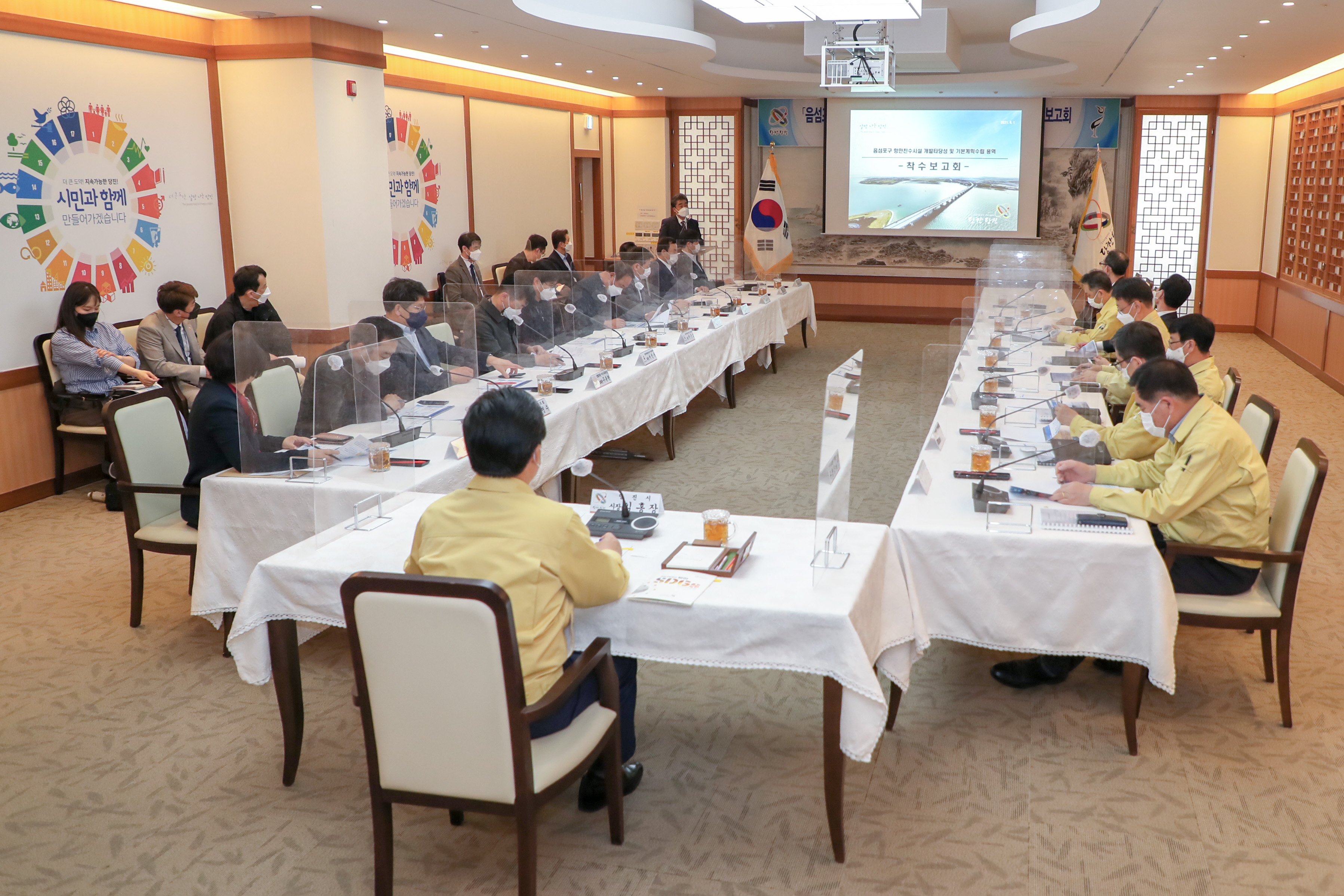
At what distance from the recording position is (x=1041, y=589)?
3.09 m

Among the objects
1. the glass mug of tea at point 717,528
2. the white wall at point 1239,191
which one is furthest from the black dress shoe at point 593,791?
the white wall at point 1239,191

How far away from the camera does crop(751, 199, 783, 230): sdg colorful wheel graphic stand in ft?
42.1

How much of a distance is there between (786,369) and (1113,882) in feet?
24.6

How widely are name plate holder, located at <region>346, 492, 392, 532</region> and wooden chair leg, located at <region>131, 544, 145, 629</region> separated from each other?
1.30 meters

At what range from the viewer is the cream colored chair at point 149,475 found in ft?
13.0

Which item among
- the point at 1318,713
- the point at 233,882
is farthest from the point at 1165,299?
the point at 233,882

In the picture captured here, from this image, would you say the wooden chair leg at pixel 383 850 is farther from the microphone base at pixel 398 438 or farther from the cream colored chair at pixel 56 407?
the cream colored chair at pixel 56 407

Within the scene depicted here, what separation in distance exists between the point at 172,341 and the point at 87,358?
19.5 inches

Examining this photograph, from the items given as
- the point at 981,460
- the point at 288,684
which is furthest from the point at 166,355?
the point at 981,460

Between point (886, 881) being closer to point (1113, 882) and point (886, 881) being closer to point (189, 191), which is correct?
point (1113, 882)

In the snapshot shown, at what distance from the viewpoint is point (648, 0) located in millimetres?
8383

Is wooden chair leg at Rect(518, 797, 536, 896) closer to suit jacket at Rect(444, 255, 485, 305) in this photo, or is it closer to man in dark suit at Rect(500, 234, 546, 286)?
suit jacket at Rect(444, 255, 485, 305)

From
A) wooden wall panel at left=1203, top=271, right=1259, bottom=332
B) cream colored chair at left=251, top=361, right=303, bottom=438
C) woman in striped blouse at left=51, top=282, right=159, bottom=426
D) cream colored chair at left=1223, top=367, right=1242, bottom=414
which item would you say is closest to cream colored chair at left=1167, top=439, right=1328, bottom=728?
cream colored chair at left=1223, top=367, right=1242, bottom=414

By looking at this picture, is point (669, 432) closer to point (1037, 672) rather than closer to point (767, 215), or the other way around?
point (1037, 672)
